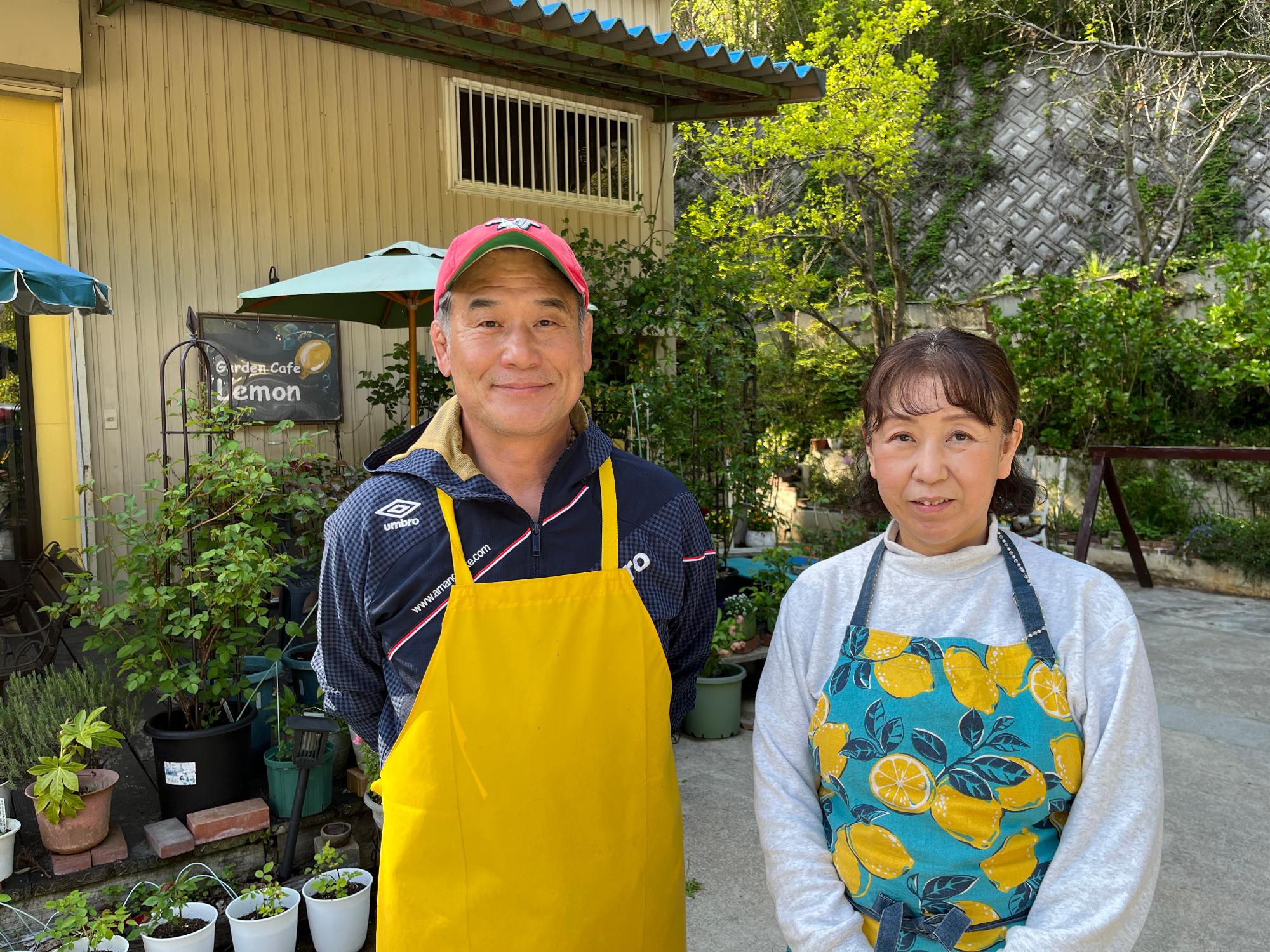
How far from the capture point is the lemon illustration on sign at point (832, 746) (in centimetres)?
149

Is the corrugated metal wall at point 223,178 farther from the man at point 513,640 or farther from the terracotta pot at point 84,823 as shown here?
the man at point 513,640

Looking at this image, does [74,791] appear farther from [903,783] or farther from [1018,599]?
[1018,599]

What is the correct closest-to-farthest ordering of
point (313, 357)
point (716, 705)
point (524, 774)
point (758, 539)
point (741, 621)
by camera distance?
point (524, 774) → point (716, 705) → point (741, 621) → point (313, 357) → point (758, 539)

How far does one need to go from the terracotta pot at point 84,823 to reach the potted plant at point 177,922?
286mm

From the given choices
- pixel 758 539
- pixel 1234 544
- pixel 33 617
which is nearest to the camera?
pixel 33 617

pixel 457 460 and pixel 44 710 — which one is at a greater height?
pixel 457 460

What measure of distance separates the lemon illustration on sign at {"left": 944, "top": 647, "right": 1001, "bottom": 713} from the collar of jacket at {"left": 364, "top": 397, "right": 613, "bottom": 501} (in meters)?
0.69

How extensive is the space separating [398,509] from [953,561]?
0.93 m

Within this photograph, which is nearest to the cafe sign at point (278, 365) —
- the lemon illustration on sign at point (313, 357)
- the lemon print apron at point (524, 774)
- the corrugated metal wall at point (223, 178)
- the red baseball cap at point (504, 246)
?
the lemon illustration on sign at point (313, 357)

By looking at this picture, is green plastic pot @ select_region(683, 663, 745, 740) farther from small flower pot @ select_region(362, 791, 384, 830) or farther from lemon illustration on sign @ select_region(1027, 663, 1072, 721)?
lemon illustration on sign @ select_region(1027, 663, 1072, 721)

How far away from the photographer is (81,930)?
273 centimetres

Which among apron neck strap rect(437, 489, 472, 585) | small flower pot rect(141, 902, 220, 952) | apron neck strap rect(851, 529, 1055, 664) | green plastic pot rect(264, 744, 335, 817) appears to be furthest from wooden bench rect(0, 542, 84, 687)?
apron neck strap rect(851, 529, 1055, 664)

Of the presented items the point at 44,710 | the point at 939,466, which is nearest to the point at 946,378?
the point at 939,466

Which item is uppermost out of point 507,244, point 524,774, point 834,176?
point 834,176
